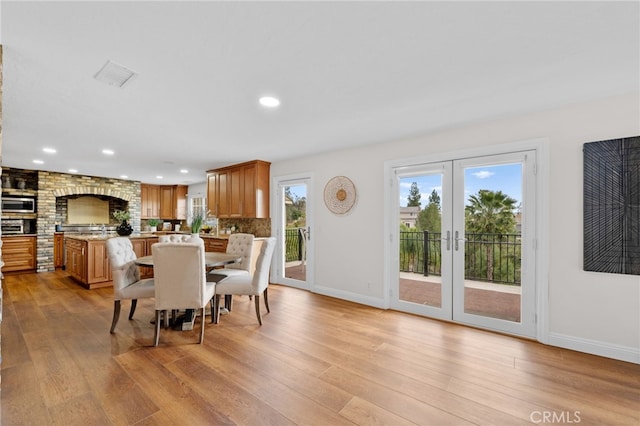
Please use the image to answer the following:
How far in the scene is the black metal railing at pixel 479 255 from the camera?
300cm

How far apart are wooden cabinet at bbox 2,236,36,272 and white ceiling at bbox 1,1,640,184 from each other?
13.8ft

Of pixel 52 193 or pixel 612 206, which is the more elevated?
pixel 52 193

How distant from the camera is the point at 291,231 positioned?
525cm

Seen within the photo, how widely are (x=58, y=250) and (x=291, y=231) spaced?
5.80 metres

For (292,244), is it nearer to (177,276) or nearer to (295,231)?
(295,231)

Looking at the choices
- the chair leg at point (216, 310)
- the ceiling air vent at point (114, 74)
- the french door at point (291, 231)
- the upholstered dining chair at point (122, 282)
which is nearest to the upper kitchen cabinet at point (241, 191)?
the french door at point (291, 231)

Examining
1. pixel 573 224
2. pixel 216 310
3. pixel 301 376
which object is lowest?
pixel 301 376

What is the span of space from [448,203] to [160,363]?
3.37 metres

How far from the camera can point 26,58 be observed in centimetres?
185

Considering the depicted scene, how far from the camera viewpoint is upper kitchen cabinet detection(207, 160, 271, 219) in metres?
5.13

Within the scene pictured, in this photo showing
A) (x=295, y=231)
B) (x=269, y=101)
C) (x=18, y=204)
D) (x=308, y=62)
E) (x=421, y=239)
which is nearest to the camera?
(x=308, y=62)

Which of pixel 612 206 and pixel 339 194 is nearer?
pixel 612 206

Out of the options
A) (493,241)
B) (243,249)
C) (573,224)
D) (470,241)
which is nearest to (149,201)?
(243,249)

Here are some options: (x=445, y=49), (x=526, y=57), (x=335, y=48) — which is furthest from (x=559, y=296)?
(x=335, y=48)
